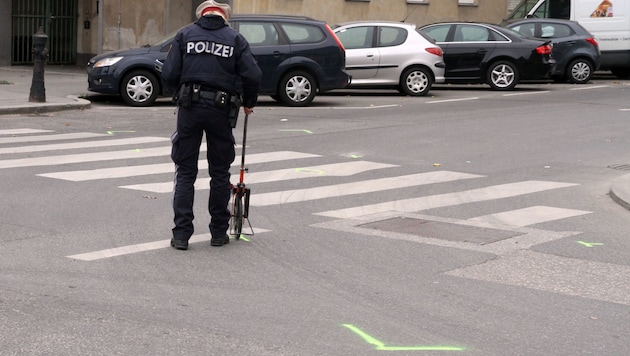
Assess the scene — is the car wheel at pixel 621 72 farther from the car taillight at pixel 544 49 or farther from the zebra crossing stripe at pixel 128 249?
the zebra crossing stripe at pixel 128 249

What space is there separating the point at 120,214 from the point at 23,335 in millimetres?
3798

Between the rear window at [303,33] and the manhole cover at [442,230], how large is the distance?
11193mm

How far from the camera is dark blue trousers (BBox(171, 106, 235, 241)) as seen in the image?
8.15 meters

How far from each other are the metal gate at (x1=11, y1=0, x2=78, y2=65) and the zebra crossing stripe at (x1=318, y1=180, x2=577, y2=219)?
1811cm

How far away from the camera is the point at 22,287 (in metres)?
6.68

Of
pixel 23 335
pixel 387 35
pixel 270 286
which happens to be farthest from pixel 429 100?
pixel 23 335

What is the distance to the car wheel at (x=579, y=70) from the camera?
26.8m

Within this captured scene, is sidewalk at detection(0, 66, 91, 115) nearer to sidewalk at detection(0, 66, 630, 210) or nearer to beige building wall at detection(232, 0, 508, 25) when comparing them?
sidewalk at detection(0, 66, 630, 210)

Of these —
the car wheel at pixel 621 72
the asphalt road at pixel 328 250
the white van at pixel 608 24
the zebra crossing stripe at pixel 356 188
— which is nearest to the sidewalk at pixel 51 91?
the asphalt road at pixel 328 250

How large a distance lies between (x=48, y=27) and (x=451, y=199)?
19.1m

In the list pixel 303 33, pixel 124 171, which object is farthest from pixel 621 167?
pixel 303 33

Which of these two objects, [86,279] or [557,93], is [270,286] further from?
[557,93]

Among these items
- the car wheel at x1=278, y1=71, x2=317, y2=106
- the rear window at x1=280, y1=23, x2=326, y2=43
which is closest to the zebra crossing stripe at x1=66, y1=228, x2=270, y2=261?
the car wheel at x1=278, y1=71, x2=317, y2=106

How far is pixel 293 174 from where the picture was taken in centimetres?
1222
